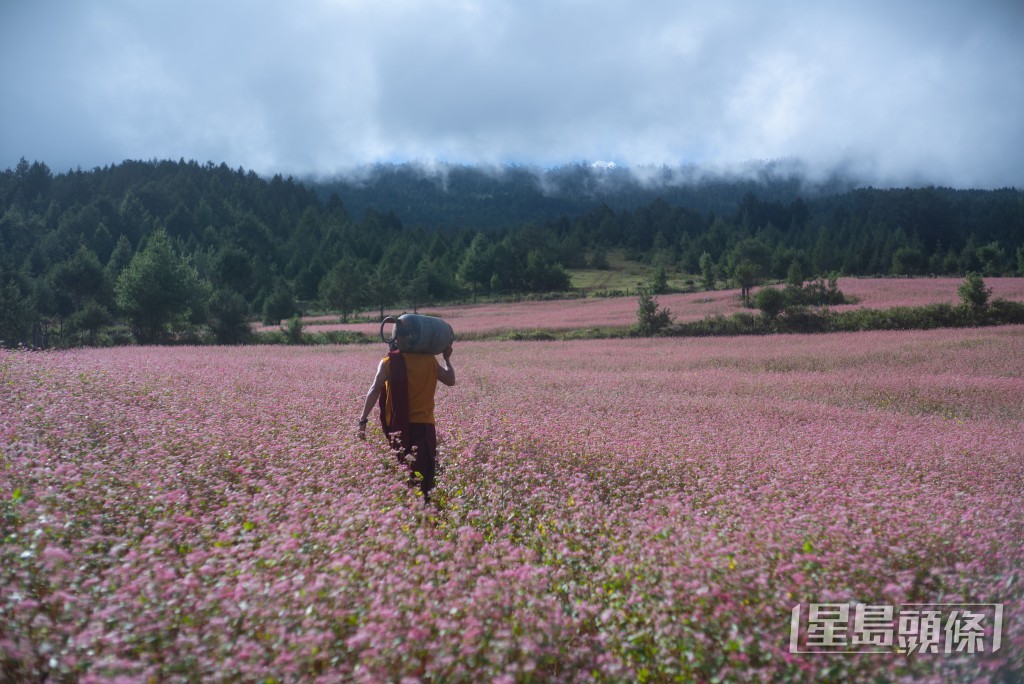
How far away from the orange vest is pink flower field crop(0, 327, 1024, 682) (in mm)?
555

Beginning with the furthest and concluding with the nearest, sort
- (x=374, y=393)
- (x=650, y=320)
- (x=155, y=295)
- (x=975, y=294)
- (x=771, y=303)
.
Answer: (x=155, y=295)
(x=650, y=320)
(x=771, y=303)
(x=975, y=294)
(x=374, y=393)

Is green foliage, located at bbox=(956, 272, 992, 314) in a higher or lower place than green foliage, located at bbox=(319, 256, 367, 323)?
lower

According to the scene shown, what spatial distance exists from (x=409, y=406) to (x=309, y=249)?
361 feet

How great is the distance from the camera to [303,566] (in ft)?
10.3

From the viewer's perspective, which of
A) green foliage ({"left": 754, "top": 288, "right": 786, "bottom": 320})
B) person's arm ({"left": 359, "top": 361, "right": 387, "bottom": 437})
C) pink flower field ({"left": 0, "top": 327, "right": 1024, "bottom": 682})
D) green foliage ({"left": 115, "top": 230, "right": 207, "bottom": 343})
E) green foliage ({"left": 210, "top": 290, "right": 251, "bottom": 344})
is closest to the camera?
pink flower field ({"left": 0, "top": 327, "right": 1024, "bottom": 682})

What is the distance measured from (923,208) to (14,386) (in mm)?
137306

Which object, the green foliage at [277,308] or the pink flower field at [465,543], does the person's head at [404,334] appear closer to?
the pink flower field at [465,543]

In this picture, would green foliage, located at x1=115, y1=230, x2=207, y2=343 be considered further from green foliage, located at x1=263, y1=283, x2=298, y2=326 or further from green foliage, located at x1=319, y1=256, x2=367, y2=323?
green foliage, located at x1=319, y1=256, x2=367, y2=323

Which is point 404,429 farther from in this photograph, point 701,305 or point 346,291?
point 346,291

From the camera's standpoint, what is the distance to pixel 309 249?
108188mm

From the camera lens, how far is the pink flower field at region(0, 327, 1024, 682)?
2.65 metres

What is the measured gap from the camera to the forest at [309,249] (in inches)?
1713

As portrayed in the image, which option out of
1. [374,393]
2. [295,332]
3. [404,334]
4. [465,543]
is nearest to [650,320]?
[295,332]

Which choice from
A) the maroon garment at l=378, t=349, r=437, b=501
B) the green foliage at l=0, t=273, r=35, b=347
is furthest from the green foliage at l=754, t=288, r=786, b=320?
the green foliage at l=0, t=273, r=35, b=347
